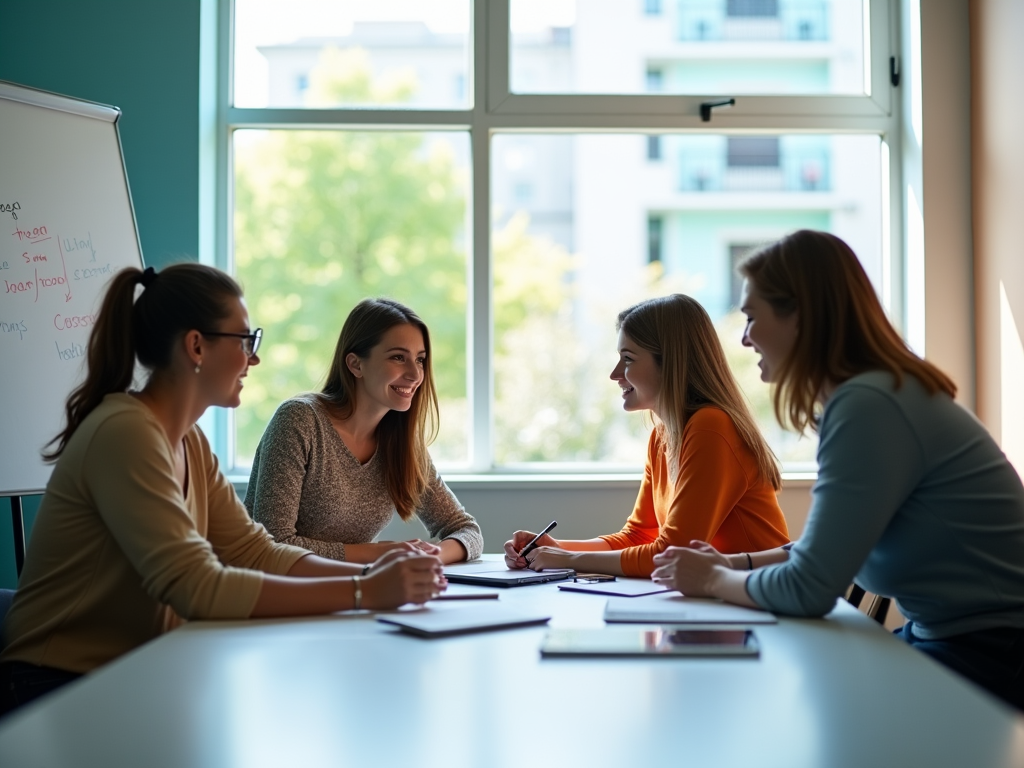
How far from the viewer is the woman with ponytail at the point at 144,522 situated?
5.22ft

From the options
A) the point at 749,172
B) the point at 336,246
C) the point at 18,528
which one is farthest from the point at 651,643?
the point at 749,172

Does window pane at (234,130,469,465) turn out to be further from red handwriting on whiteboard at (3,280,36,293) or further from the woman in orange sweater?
the woman in orange sweater

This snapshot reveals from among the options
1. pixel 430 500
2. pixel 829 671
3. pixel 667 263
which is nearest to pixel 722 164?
pixel 667 263

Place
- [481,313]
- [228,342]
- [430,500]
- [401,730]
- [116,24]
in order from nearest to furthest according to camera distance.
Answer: [401,730]
[228,342]
[430,500]
[116,24]
[481,313]

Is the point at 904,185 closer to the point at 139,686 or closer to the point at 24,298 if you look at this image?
the point at 24,298

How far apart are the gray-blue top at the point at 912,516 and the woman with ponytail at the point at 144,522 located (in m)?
0.64

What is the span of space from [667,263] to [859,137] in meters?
0.89

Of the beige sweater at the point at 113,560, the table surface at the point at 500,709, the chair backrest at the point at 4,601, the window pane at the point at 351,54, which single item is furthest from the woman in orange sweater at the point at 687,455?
the window pane at the point at 351,54

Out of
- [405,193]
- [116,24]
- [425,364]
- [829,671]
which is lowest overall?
[829,671]

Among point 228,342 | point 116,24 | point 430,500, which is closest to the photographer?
point 228,342

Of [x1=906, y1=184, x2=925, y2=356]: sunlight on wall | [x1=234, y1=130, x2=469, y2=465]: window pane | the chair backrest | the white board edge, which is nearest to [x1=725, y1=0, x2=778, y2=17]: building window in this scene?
[x1=906, y1=184, x2=925, y2=356]: sunlight on wall

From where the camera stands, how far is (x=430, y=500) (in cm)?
267

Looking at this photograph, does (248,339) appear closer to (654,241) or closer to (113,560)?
(113,560)

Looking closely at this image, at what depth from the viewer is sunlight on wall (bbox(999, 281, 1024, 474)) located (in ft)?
10.4
